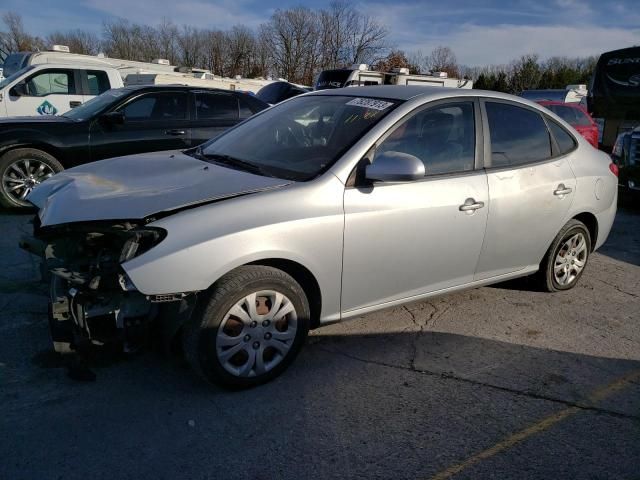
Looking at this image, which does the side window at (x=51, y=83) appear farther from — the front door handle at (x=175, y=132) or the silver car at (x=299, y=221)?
the silver car at (x=299, y=221)

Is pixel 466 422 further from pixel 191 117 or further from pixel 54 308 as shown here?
pixel 191 117

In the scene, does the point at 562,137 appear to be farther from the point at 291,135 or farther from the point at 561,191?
the point at 291,135

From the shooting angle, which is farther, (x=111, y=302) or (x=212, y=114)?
(x=212, y=114)

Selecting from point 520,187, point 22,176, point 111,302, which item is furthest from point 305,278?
point 22,176

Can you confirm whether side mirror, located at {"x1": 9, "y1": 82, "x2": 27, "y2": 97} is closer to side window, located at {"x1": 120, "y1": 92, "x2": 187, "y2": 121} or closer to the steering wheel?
side window, located at {"x1": 120, "y1": 92, "x2": 187, "y2": 121}

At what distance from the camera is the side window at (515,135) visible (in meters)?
3.76

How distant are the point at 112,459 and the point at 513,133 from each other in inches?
134

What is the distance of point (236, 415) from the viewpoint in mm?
2668

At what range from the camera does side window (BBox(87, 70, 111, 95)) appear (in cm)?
1004

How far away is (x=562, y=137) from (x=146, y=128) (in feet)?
16.8

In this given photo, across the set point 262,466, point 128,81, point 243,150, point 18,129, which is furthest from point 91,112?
point 128,81

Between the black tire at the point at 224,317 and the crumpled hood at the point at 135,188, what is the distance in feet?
1.52

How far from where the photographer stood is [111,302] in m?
2.69

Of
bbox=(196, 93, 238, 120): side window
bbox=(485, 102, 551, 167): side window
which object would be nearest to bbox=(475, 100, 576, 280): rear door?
bbox=(485, 102, 551, 167): side window
